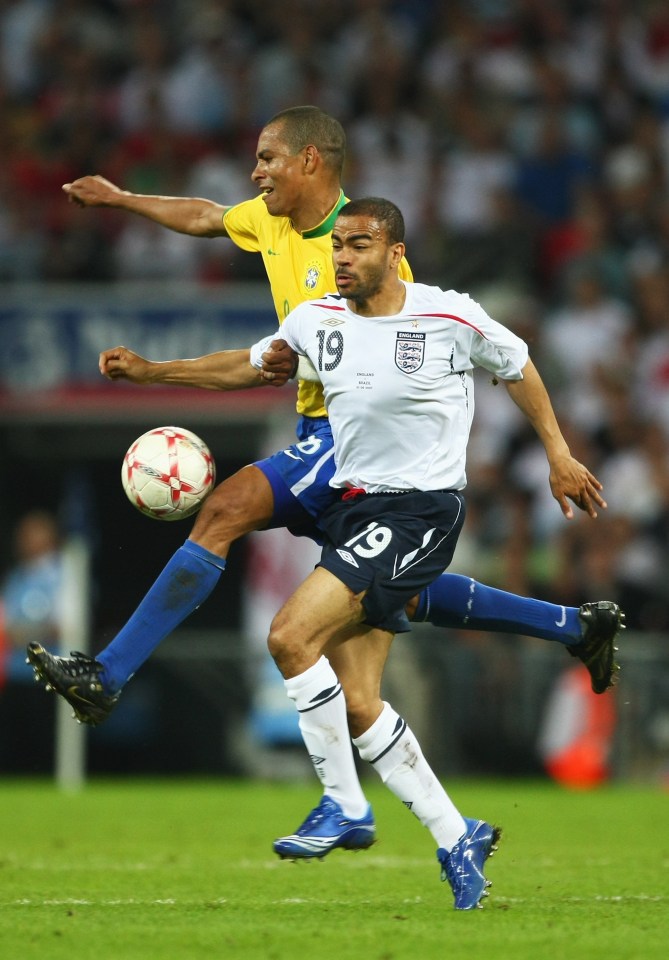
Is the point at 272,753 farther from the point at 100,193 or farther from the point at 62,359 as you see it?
the point at 100,193

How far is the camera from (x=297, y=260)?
705 cm

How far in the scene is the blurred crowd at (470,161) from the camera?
1435 centimetres

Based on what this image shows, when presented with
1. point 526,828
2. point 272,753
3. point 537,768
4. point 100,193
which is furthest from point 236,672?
point 100,193

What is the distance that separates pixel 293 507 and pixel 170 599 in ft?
1.90

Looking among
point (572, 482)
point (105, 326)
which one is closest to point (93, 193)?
point (572, 482)

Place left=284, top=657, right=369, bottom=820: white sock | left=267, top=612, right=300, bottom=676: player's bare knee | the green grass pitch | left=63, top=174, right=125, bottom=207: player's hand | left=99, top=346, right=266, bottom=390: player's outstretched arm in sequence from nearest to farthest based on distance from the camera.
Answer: the green grass pitch, left=267, top=612, right=300, bottom=676: player's bare knee, left=284, top=657, right=369, bottom=820: white sock, left=99, top=346, right=266, bottom=390: player's outstretched arm, left=63, top=174, right=125, bottom=207: player's hand

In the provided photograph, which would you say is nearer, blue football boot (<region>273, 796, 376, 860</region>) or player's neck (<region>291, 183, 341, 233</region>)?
blue football boot (<region>273, 796, 376, 860</region>)

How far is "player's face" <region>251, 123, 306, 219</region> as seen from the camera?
695 cm

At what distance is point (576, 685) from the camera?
12828 millimetres

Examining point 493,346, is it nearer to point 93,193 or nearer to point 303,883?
point 93,193

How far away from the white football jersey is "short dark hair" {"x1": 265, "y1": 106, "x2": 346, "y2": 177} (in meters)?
0.84

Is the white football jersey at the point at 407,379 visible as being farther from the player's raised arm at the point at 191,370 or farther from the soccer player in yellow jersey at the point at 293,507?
the player's raised arm at the point at 191,370

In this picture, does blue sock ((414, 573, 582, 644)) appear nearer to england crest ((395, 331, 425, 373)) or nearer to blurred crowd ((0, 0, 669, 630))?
england crest ((395, 331, 425, 373))

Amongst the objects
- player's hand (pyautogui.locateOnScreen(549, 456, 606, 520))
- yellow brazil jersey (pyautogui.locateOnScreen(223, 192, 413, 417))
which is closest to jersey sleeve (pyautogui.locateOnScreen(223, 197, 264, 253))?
yellow brazil jersey (pyautogui.locateOnScreen(223, 192, 413, 417))
